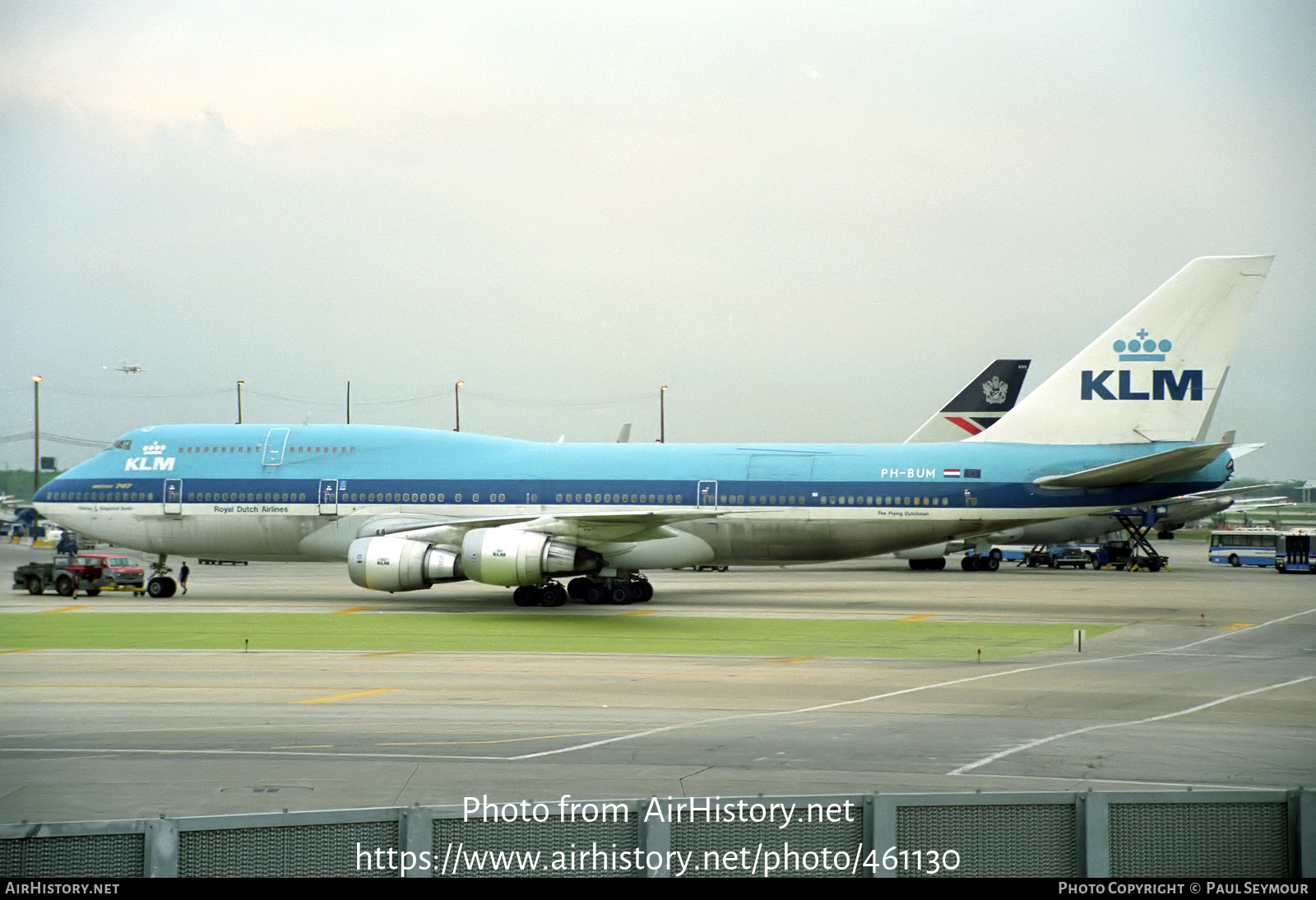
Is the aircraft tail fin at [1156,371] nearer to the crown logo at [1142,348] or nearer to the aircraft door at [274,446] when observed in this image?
the crown logo at [1142,348]

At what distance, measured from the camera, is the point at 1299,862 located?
6.89 metres

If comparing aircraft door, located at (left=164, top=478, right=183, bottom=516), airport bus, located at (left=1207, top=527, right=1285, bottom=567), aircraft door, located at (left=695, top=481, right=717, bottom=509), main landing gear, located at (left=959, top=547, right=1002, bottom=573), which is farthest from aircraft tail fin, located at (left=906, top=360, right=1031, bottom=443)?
aircraft door, located at (left=164, top=478, right=183, bottom=516)

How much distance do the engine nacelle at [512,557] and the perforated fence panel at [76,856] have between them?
26505mm

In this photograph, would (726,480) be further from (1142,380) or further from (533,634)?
(1142,380)

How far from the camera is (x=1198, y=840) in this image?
7.04 m

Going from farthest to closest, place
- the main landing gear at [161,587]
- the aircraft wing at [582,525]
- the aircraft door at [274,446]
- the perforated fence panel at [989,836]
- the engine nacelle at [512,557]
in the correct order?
the main landing gear at [161,587]
the aircraft door at [274,446]
the aircraft wing at [582,525]
the engine nacelle at [512,557]
the perforated fence panel at [989,836]

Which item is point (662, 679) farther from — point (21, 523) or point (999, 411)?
point (21, 523)

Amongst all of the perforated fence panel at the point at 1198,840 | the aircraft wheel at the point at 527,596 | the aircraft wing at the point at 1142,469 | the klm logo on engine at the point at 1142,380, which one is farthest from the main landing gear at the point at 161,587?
the perforated fence panel at the point at 1198,840

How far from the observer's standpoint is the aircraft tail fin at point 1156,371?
36125mm

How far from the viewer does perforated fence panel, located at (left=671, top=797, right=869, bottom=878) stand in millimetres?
6805

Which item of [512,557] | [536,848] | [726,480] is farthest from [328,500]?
[536,848]

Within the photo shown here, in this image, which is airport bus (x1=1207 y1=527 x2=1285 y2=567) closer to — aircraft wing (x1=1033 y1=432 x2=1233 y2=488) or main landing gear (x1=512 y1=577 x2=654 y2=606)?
aircraft wing (x1=1033 y1=432 x2=1233 y2=488)
